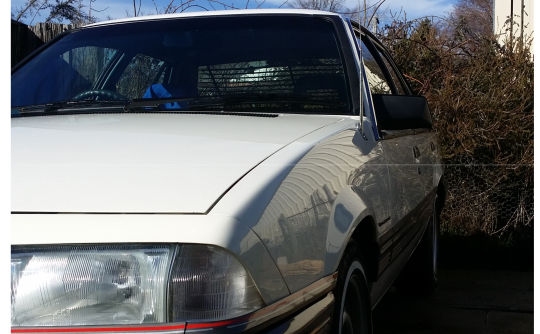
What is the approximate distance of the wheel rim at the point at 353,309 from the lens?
2.14m

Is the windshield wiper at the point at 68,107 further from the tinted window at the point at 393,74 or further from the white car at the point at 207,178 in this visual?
the tinted window at the point at 393,74

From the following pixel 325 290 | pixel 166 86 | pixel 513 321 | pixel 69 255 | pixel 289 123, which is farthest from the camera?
pixel 513 321

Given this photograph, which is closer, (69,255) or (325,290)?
(69,255)

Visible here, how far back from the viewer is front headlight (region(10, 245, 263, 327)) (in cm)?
137

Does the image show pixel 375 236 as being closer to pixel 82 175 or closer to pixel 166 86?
pixel 166 86

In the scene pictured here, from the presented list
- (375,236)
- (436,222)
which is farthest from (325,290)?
(436,222)

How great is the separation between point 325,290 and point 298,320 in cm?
22

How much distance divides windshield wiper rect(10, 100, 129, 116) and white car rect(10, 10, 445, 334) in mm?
16

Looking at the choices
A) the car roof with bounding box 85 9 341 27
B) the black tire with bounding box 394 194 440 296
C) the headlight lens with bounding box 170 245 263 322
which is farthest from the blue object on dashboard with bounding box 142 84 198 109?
the black tire with bounding box 394 194 440 296

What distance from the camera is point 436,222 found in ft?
15.7

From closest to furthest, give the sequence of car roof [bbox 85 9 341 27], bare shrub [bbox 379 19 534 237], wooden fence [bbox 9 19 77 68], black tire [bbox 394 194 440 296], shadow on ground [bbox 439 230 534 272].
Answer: car roof [bbox 85 9 341 27] → black tire [bbox 394 194 440 296] → shadow on ground [bbox 439 230 534 272] → bare shrub [bbox 379 19 534 237] → wooden fence [bbox 9 19 77 68]

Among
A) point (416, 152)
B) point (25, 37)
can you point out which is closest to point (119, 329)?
point (416, 152)

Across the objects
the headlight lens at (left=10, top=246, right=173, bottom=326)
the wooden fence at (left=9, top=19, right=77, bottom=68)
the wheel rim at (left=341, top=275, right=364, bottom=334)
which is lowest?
the wheel rim at (left=341, top=275, right=364, bottom=334)

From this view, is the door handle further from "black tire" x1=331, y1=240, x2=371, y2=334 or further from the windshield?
"black tire" x1=331, y1=240, x2=371, y2=334
